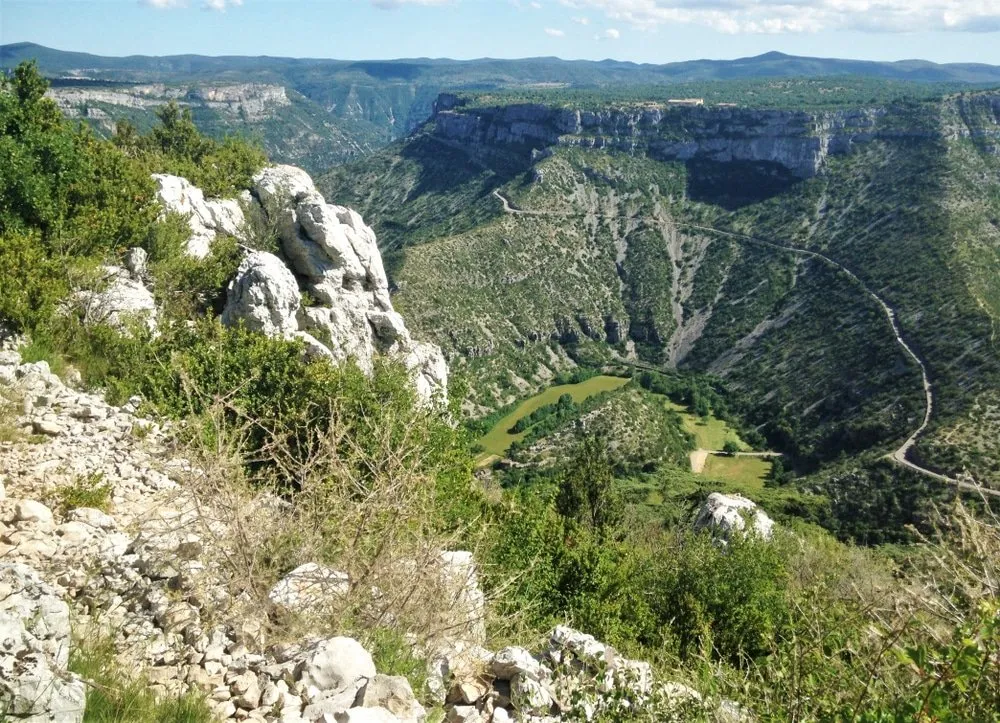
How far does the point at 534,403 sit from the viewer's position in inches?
4055

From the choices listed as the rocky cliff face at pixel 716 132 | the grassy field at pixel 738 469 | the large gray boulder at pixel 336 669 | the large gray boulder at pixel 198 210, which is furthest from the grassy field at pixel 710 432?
the large gray boulder at pixel 336 669

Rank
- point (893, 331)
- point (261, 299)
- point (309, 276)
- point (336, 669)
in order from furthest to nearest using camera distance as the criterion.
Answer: point (893, 331), point (309, 276), point (261, 299), point (336, 669)

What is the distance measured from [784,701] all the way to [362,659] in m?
3.96

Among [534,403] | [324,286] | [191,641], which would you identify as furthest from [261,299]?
[534,403]

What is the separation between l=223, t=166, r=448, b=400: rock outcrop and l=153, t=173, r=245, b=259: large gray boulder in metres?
1.73

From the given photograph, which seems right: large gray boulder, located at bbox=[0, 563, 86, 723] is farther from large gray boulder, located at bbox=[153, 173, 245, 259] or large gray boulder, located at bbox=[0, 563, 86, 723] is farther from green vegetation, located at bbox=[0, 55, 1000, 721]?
large gray boulder, located at bbox=[153, 173, 245, 259]

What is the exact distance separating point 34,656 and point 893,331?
303 ft

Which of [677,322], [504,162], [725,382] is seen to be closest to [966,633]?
[725,382]

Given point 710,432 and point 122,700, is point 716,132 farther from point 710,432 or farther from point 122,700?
point 122,700

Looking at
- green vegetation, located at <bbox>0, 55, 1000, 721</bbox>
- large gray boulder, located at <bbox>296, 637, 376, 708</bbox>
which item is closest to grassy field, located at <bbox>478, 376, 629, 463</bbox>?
green vegetation, located at <bbox>0, 55, 1000, 721</bbox>

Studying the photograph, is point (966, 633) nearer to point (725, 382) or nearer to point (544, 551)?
point (544, 551)

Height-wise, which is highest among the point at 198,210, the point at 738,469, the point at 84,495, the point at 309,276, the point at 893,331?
the point at 198,210

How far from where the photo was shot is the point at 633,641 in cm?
1231

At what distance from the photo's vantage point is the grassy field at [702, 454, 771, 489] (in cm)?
7512
